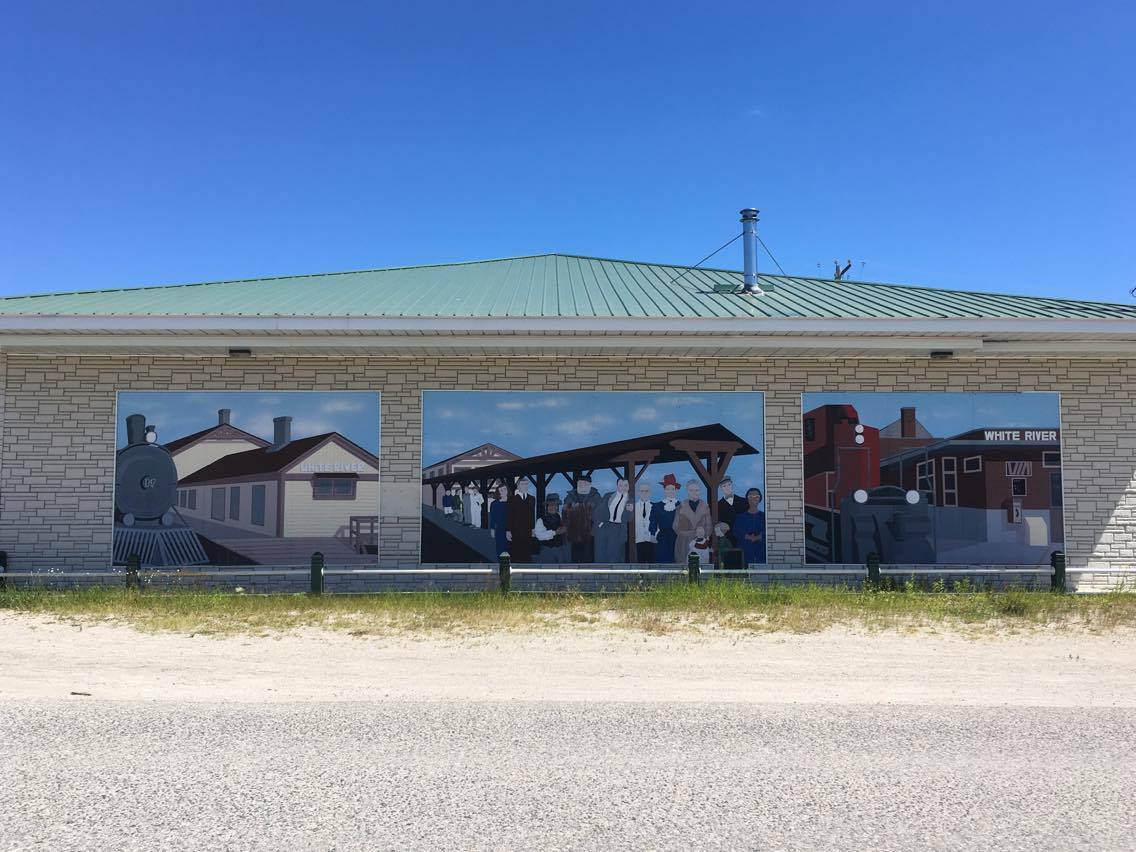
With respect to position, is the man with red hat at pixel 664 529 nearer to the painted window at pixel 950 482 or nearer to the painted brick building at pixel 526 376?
the painted brick building at pixel 526 376

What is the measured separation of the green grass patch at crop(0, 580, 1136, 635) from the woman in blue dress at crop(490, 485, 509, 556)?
1319mm

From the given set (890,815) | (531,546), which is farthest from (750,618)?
(890,815)

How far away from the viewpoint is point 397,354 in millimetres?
13953

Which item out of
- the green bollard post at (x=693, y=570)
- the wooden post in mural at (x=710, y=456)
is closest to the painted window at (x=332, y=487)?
the wooden post in mural at (x=710, y=456)

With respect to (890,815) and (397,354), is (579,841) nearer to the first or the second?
(890,815)

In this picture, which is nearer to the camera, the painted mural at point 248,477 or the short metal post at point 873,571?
the short metal post at point 873,571

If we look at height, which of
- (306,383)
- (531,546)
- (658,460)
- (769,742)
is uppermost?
(306,383)

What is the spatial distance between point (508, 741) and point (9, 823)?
116 inches

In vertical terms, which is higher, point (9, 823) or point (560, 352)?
point (560, 352)

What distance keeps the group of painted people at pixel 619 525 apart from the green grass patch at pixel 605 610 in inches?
39.6

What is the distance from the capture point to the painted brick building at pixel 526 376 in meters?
13.3

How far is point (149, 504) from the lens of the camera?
554 inches

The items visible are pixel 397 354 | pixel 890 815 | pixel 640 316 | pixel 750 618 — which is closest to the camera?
pixel 890 815

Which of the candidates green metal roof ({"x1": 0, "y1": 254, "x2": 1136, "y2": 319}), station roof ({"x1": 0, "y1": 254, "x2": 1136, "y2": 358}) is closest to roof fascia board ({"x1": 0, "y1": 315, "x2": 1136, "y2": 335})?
station roof ({"x1": 0, "y1": 254, "x2": 1136, "y2": 358})
